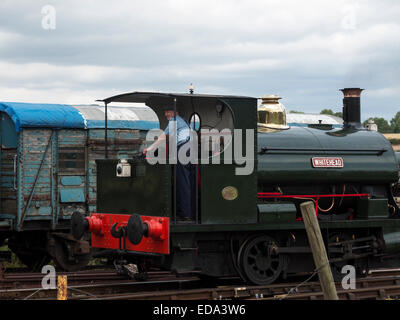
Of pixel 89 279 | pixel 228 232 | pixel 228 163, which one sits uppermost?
pixel 228 163

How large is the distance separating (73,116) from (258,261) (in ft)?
20.1

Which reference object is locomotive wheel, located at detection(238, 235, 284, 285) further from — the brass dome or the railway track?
the brass dome

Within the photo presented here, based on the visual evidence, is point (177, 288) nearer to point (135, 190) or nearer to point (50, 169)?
point (135, 190)

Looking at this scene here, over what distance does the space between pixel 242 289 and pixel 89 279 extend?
3048mm

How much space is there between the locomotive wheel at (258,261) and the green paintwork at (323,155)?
89 centimetres

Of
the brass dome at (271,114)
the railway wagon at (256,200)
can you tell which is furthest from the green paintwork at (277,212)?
the brass dome at (271,114)

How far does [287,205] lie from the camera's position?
10.0 meters

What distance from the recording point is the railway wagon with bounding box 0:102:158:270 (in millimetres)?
13977

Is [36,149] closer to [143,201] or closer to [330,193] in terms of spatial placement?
[143,201]

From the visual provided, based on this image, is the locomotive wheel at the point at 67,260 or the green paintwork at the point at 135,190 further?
the locomotive wheel at the point at 67,260

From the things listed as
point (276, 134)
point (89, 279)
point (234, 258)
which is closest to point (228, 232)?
point (234, 258)

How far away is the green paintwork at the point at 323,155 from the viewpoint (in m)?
10.1

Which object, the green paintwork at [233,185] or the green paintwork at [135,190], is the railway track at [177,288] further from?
the green paintwork at [135,190]
